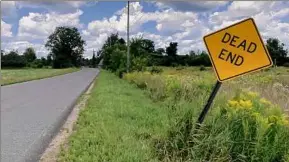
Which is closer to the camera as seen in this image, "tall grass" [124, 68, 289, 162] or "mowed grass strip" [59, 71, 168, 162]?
"tall grass" [124, 68, 289, 162]

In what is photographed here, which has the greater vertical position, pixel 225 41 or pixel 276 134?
pixel 225 41

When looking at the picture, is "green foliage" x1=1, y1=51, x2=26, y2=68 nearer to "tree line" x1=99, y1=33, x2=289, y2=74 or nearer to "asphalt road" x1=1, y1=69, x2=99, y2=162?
"tree line" x1=99, y1=33, x2=289, y2=74

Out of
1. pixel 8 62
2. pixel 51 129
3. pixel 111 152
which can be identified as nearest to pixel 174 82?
pixel 51 129

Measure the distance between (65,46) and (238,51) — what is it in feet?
384

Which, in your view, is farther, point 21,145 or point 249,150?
point 21,145

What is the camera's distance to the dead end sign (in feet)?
15.8

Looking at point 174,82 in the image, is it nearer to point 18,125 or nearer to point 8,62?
point 18,125

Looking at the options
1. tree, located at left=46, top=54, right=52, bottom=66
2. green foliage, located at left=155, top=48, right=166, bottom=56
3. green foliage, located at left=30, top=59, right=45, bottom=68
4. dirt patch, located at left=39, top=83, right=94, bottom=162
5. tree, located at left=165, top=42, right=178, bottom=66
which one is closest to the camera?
dirt patch, located at left=39, top=83, right=94, bottom=162

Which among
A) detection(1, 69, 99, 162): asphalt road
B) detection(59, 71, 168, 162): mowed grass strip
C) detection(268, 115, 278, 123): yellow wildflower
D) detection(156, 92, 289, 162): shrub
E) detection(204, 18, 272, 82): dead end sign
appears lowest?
detection(1, 69, 99, 162): asphalt road

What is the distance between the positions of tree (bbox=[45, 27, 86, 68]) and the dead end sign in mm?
111492

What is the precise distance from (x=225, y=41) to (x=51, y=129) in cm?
510

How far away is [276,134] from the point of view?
4824 mm

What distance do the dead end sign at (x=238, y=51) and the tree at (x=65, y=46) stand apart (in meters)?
111

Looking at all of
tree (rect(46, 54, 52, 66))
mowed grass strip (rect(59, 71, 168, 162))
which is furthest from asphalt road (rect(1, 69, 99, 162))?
tree (rect(46, 54, 52, 66))
